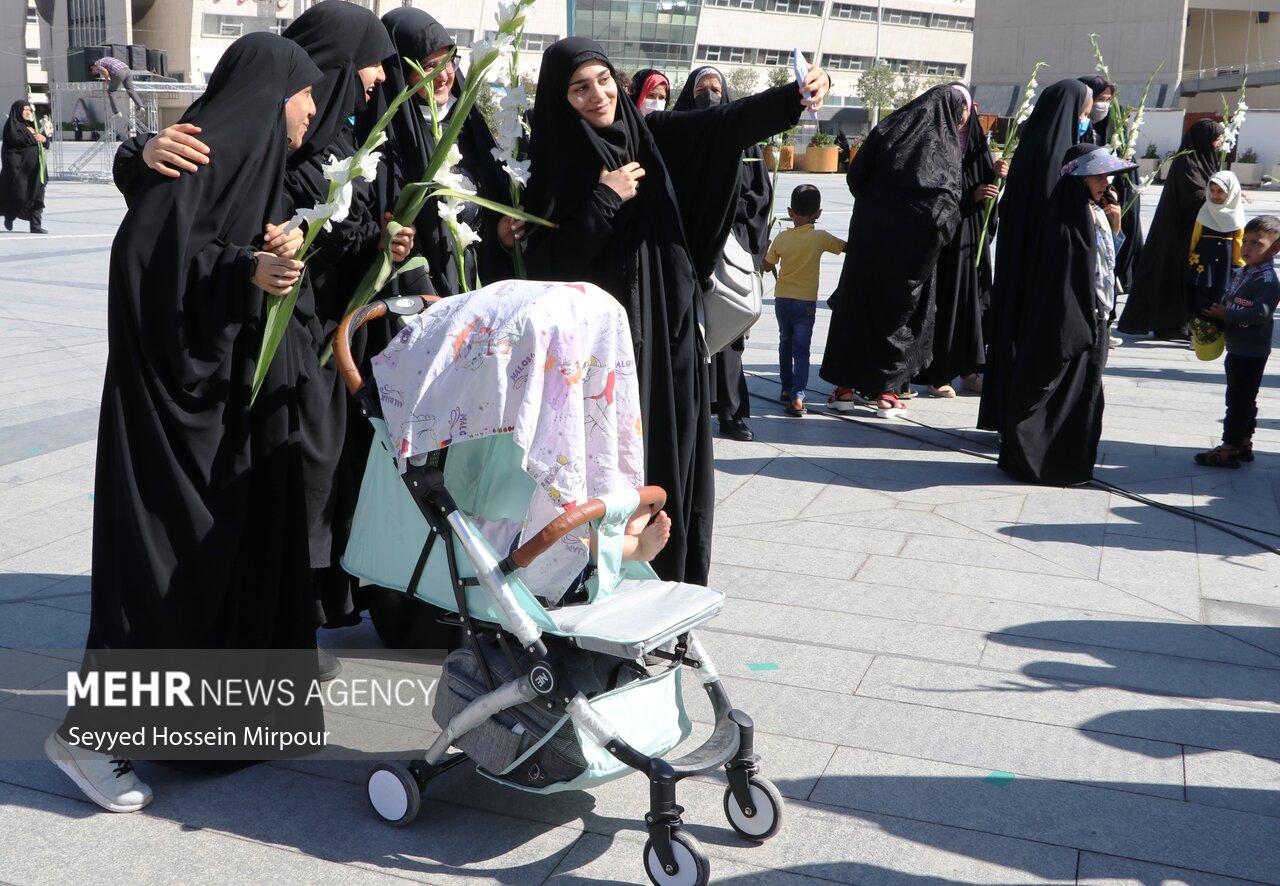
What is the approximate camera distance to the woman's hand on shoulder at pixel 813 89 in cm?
343

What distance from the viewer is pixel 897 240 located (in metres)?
6.94

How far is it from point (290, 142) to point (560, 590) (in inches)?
52.9

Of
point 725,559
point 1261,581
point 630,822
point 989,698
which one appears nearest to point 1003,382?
point 1261,581

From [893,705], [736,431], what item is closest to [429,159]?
[893,705]

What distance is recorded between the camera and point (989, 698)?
360 centimetres

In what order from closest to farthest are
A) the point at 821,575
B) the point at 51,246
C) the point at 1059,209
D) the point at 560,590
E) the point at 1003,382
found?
the point at 560,590
the point at 821,575
the point at 1059,209
the point at 1003,382
the point at 51,246

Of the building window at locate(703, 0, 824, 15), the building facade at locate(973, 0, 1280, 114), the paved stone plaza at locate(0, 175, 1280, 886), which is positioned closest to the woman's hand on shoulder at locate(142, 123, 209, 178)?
the paved stone plaza at locate(0, 175, 1280, 886)

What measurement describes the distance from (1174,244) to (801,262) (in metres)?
4.68

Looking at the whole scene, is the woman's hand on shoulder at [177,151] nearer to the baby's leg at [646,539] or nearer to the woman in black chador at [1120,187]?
the baby's leg at [646,539]

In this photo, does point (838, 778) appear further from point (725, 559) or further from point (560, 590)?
point (725, 559)

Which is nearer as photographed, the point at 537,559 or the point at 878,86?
the point at 537,559

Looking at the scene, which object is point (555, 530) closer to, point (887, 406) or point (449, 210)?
point (449, 210)

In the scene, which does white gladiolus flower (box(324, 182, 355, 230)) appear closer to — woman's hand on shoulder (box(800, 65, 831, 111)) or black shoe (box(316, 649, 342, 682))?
woman's hand on shoulder (box(800, 65, 831, 111))

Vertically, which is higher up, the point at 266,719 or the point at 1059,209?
the point at 1059,209
